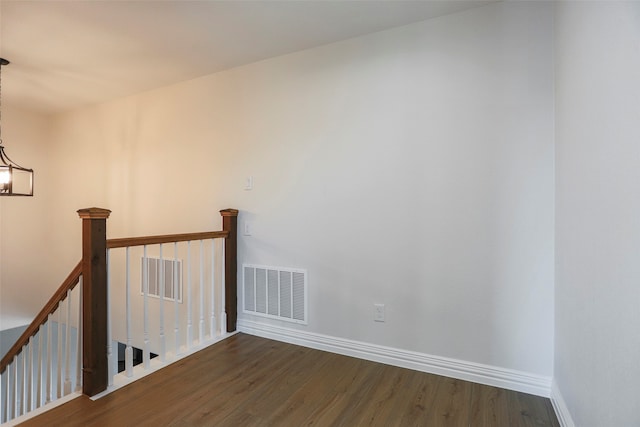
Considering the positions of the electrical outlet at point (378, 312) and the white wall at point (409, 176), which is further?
the electrical outlet at point (378, 312)

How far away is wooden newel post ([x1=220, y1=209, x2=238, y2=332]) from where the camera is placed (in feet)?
9.03

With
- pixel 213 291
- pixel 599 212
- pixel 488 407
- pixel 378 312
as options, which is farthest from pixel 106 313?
pixel 599 212

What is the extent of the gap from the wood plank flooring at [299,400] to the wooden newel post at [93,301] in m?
0.12

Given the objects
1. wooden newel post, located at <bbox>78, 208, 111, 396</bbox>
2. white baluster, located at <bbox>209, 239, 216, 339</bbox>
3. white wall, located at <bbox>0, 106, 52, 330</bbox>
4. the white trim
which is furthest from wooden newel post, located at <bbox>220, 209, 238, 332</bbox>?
white wall, located at <bbox>0, 106, 52, 330</bbox>

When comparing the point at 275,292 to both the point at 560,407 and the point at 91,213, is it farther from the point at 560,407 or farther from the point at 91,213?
the point at 560,407

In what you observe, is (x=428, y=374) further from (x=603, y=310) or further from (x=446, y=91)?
(x=446, y=91)

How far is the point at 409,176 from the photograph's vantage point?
85.8 inches

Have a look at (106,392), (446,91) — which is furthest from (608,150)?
(106,392)

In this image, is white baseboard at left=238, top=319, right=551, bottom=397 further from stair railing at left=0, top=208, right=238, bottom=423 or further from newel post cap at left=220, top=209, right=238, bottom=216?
newel post cap at left=220, top=209, right=238, bottom=216

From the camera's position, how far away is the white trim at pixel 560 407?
1.48 m

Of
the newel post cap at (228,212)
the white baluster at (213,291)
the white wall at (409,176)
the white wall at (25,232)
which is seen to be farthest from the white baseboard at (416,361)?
the white wall at (25,232)

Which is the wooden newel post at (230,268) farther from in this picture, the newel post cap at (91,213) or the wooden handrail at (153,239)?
the newel post cap at (91,213)

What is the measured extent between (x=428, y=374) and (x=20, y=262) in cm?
545

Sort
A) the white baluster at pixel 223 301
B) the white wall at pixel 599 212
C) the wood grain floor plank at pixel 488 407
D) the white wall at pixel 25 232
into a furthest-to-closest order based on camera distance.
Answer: the white wall at pixel 25 232, the white baluster at pixel 223 301, the wood grain floor plank at pixel 488 407, the white wall at pixel 599 212
